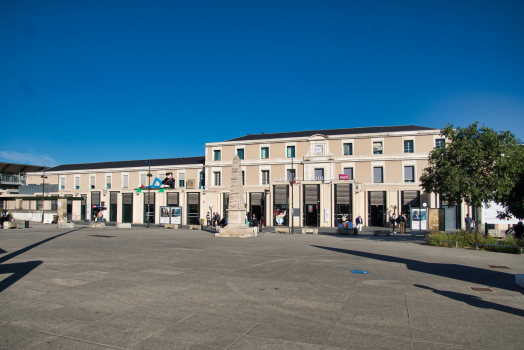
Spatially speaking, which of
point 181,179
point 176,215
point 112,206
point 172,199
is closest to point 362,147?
point 176,215

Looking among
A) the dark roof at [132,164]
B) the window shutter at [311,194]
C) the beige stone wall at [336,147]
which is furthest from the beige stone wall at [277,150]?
the dark roof at [132,164]

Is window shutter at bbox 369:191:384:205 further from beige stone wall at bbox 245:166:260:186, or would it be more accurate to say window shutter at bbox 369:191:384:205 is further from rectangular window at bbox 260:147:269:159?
beige stone wall at bbox 245:166:260:186

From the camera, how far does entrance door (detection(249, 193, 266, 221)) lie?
4516 centimetres

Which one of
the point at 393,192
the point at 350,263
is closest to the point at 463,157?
the point at 350,263

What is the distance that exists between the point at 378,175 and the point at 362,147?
3.98 m

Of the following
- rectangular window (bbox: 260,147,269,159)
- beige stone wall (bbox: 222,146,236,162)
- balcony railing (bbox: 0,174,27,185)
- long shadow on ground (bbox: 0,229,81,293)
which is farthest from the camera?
balcony railing (bbox: 0,174,27,185)

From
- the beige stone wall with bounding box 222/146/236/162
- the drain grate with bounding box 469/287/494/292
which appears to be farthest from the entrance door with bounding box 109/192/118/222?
the drain grate with bounding box 469/287/494/292

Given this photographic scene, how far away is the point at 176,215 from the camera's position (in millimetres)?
38500

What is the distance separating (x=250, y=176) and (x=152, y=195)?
13625mm

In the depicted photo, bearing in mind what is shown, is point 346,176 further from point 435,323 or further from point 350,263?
point 435,323

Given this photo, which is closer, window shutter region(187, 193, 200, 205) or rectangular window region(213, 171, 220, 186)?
window shutter region(187, 193, 200, 205)

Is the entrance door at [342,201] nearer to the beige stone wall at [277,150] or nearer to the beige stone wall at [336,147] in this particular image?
the beige stone wall at [336,147]

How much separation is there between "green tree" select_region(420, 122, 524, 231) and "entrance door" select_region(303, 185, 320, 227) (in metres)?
19.9

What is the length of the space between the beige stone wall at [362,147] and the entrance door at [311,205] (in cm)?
745
